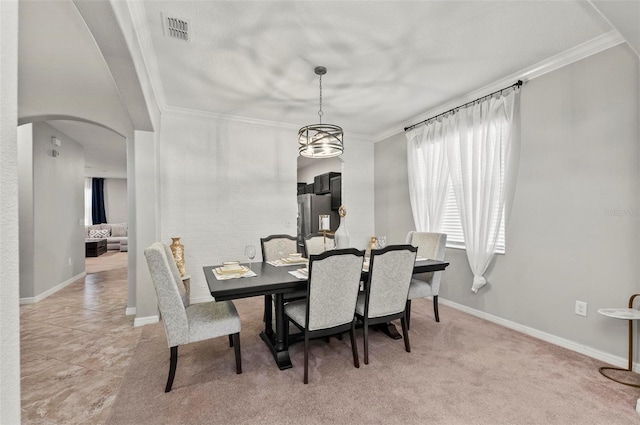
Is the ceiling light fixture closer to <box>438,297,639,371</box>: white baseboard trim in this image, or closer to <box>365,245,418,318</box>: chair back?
<box>365,245,418,318</box>: chair back

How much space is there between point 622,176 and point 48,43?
15.3ft

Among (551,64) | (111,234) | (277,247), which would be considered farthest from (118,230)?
(551,64)

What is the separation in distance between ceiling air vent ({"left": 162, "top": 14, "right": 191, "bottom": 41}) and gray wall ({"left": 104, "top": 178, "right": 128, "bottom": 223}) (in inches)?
415

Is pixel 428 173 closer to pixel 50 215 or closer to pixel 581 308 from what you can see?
pixel 581 308

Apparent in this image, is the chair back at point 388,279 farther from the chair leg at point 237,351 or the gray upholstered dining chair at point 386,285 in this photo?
the chair leg at point 237,351

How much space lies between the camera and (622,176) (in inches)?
94.7

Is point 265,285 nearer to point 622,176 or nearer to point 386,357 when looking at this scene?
point 386,357

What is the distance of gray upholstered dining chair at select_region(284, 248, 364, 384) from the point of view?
83.4 inches

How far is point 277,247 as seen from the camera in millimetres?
3455

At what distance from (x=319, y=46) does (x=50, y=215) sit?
4838 mm

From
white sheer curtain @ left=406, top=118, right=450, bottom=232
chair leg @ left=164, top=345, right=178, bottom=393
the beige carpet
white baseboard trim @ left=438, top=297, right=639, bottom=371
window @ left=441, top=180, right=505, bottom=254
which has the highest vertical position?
white sheer curtain @ left=406, top=118, right=450, bottom=232

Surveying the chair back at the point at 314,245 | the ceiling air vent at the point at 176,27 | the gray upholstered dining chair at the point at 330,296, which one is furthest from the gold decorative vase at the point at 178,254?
the ceiling air vent at the point at 176,27

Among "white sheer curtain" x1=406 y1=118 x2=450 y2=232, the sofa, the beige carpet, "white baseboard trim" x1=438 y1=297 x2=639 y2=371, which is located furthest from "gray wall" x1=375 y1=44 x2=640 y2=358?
the sofa

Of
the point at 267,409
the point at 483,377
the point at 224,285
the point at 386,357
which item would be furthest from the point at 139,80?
the point at 483,377
